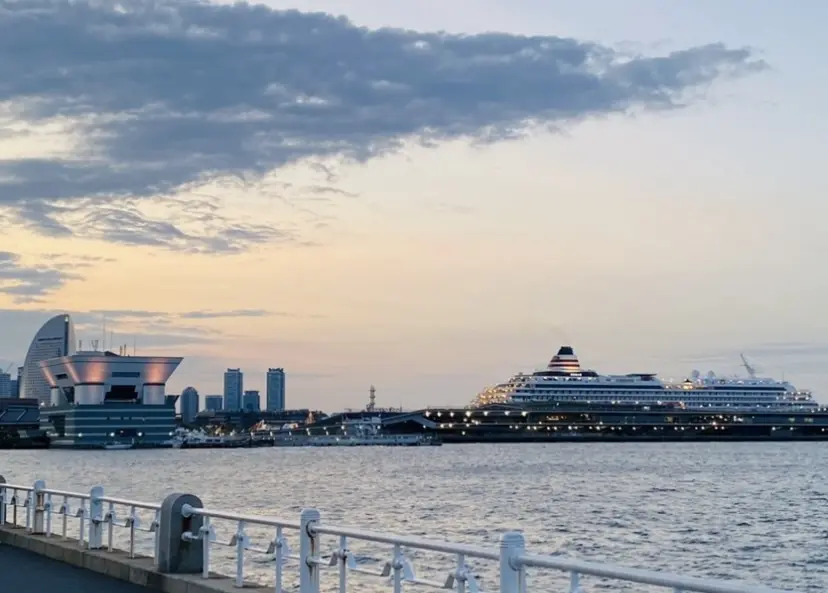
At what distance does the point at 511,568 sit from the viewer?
1102 cm

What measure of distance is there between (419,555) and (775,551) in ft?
49.7

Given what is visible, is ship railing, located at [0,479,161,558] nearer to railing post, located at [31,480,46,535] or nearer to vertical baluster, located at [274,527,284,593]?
railing post, located at [31,480,46,535]

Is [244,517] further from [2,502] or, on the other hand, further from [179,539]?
[2,502]

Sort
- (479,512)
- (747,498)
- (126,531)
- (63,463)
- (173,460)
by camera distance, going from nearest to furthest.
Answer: (126,531), (479,512), (747,498), (63,463), (173,460)

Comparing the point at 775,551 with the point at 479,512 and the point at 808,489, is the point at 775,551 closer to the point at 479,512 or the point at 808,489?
the point at 479,512

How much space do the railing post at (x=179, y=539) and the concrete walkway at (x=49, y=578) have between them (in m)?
0.58

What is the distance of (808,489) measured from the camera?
292 ft

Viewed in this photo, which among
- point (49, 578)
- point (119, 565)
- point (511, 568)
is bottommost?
point (49, 578)

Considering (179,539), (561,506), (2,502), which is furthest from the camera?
(561,506)

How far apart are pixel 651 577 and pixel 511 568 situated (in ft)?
6.30

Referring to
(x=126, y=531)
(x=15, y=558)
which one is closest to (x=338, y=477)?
(x=126, y=531)

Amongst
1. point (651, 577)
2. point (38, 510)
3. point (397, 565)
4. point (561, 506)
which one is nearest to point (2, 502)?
point (38, 510)

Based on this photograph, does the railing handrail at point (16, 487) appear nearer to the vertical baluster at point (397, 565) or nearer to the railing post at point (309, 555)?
the railing post at point (309, 555)

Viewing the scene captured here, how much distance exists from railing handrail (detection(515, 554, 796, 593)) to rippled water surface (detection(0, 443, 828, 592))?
16872mm
